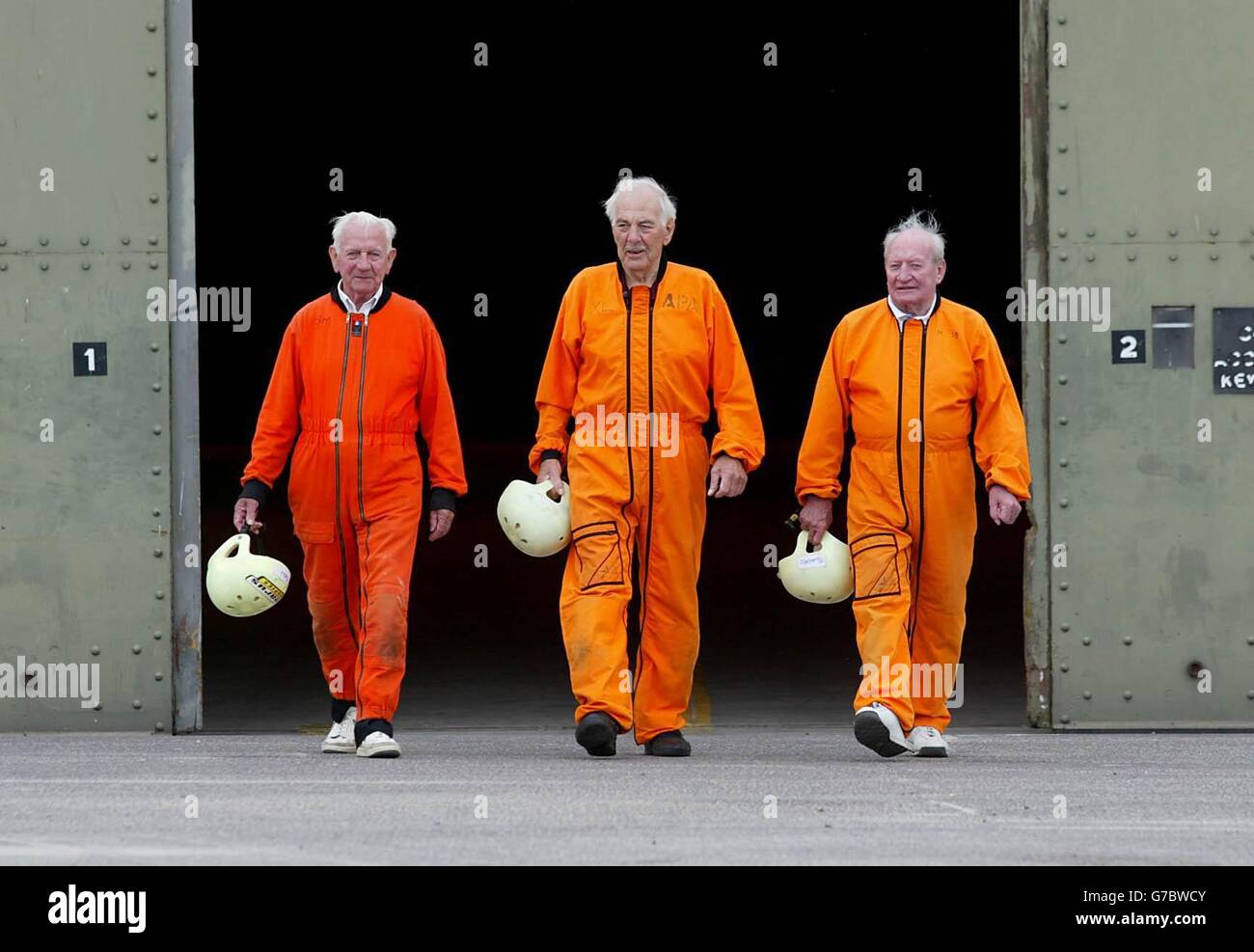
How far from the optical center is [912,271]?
744 cm

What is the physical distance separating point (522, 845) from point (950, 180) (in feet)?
103

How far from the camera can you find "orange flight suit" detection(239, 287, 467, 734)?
294 inches

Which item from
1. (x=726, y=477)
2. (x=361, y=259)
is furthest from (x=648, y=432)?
(x=361, y=259)

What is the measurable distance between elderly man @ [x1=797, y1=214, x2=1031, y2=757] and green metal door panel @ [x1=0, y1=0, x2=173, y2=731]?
2611 mm

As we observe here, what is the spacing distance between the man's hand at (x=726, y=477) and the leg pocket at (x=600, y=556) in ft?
1.27

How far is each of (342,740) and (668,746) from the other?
118 centimetres

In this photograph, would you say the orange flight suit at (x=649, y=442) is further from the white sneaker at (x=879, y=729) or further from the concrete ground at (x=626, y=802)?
the white sneaker at (x=879, y=729)

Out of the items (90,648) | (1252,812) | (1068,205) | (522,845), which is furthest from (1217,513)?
(90,648)

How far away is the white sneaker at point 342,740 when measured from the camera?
25.2ft

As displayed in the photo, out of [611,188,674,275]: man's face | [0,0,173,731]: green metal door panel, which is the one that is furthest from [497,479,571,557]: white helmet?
[0,0,173,731]: green metal door panel

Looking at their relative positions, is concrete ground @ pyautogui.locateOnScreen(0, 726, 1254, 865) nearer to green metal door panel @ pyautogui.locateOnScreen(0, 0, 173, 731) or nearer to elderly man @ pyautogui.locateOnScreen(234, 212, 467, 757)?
elderly man @ pyautogui.locateOnScreen(234, 212, 467, 757)

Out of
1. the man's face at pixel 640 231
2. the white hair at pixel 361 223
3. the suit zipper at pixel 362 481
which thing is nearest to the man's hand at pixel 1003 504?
the man's face at pixel 640 231

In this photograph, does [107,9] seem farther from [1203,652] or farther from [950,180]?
[950,180]

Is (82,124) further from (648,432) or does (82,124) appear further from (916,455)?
(916,455)
